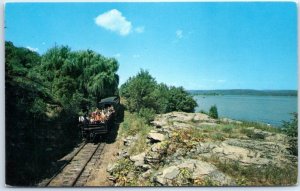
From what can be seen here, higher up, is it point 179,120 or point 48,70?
point 48,70

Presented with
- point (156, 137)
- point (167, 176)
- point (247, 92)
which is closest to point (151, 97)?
point (156, 137)

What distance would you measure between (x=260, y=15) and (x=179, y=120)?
2.35m

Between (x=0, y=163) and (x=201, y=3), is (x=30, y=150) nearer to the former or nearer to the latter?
(x=0, y=163)

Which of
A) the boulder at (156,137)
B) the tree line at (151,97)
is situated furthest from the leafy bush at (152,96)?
the boulder at (156,137)

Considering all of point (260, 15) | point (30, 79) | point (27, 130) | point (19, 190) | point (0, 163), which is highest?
point (260, 15)

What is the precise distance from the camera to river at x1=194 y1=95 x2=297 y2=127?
7.59 m

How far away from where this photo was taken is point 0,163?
730 centimetres

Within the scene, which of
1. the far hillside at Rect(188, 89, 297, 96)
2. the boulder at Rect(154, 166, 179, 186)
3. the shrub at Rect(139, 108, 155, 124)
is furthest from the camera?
the shrub at Rect(139, 108, 155, 124)

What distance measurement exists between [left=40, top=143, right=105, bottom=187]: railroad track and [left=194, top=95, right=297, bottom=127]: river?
7.07 ft

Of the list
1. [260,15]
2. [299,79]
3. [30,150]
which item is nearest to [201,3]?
[260,15]

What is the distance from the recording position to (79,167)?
7.80 meters

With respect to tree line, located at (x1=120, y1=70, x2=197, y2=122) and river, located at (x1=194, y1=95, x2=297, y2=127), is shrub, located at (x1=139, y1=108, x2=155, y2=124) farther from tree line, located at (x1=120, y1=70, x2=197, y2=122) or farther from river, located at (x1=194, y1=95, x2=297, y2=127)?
river, located at (x1=194, y1=95, x2=297, y2=127)

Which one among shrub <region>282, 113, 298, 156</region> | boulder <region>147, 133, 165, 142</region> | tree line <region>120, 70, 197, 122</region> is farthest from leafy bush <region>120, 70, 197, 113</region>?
shrub <region>282, 113, 298, 156</region>

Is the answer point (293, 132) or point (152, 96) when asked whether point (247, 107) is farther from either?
point (152, 96)
